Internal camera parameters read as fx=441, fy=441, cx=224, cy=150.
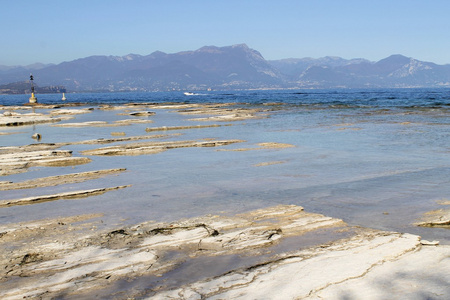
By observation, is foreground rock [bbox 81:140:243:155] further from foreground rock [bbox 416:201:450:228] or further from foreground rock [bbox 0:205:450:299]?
foreground rock [bbox 416:201:450:228]

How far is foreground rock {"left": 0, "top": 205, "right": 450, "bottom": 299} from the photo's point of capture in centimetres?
540

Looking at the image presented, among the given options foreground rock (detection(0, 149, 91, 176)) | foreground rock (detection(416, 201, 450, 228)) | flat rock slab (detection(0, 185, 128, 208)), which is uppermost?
foreground rock (detection(416, 201, 450, 228))

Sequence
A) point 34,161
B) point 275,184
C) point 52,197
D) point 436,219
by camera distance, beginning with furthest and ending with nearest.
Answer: point 34,161, point 275,184, point 52,197, point 436,219

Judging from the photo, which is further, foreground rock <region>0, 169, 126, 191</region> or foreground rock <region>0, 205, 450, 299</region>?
foreground rock <region>0, 169, 126, 191</region>

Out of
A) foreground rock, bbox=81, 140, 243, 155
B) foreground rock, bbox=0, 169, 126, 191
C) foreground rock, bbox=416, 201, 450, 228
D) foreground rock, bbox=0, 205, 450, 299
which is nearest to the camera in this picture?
foreground rock, bbox=0, 205, 450, 299

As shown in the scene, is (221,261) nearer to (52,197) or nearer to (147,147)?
(52,197)

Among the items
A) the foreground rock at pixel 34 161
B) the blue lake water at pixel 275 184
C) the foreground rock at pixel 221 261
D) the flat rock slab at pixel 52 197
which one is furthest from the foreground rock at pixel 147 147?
the foreground rock at pixel 221 261

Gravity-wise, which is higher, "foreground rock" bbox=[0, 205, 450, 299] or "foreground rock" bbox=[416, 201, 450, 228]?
"foreground rock" bbox=[0, 205, 450, 299]

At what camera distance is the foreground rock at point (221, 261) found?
17.7 feet

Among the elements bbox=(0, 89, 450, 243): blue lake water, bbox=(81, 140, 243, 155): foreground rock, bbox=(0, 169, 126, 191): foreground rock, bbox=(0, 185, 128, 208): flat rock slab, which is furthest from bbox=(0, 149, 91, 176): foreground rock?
bbox=(0, 185, 128, 208): flat rock slab

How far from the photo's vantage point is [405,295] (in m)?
5.11

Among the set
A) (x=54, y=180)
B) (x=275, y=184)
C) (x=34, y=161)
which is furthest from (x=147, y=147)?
(x=275, y=184)

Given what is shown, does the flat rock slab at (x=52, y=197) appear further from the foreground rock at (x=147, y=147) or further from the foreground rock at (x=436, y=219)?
the foreground rock at (x=436, y=219)

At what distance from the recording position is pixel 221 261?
254 inches
